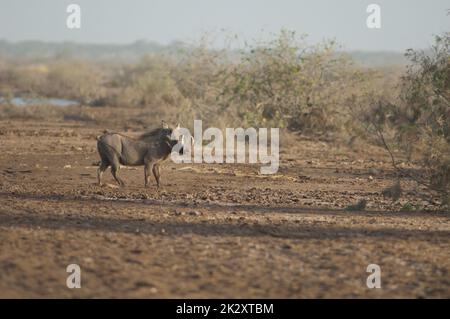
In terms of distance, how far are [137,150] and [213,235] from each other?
14.8 feet

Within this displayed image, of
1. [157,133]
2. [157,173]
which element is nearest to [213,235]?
[157,173]

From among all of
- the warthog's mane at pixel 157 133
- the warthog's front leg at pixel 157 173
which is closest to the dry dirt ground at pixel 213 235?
the warthog's front leg at pixel 157 173

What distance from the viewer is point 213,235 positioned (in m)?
9.50

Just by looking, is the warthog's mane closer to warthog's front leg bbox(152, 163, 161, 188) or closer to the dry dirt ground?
warthog's front leg bbox(152, 163, 161, 188)

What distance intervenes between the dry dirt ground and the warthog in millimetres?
434

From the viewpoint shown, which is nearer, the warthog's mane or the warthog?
the warthog

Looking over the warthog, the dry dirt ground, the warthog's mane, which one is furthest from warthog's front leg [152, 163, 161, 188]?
the warthog's mane

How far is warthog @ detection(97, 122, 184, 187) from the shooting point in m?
13.5

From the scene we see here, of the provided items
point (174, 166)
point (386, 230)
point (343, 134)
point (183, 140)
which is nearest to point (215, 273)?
point (386, 230)

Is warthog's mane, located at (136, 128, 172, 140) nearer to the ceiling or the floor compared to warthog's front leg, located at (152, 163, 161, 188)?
nearer to the ceiling

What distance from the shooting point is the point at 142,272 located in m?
7.57

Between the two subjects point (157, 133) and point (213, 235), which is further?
point (157, 133)

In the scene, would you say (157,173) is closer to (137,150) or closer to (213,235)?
(137,150)
